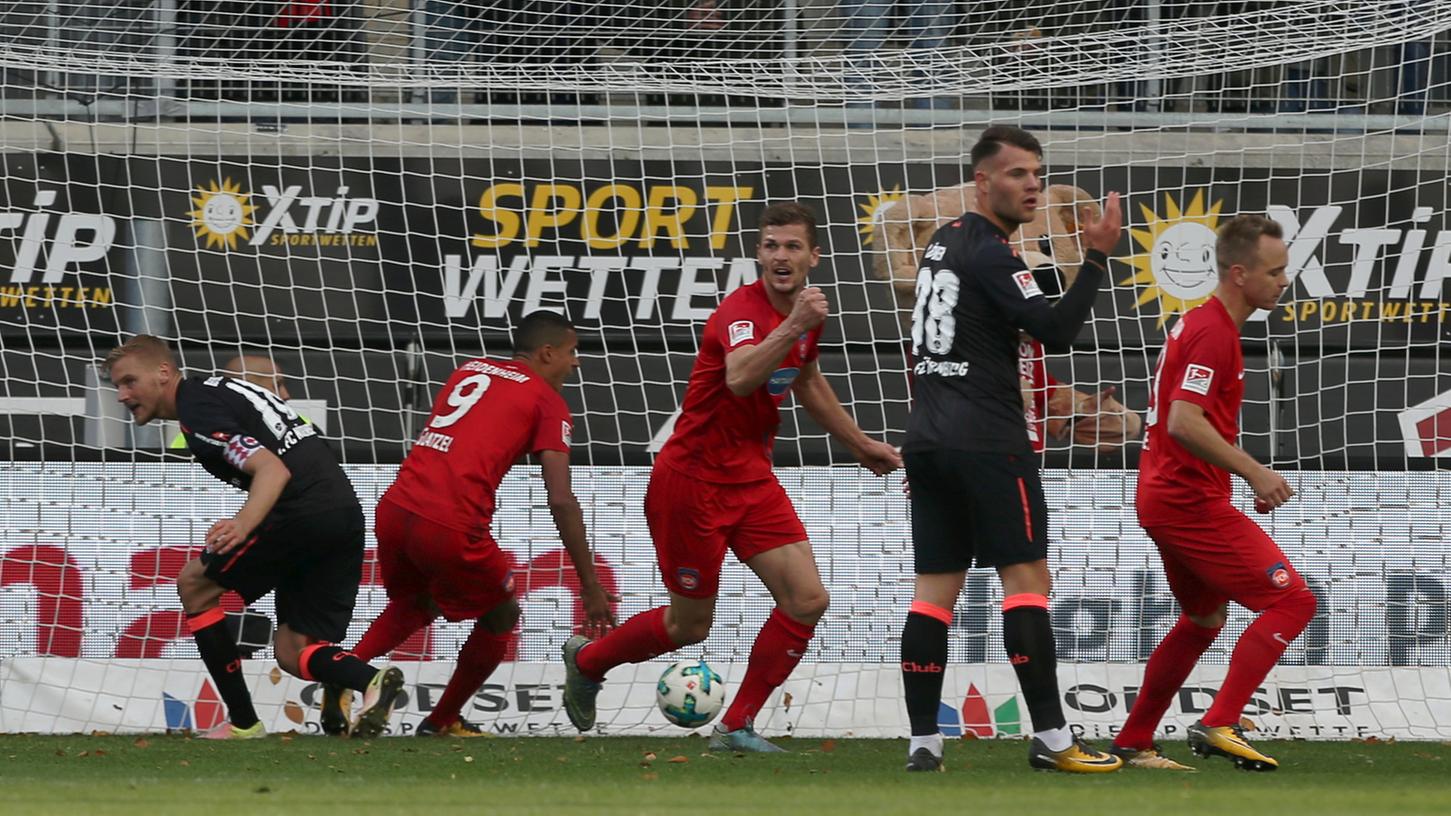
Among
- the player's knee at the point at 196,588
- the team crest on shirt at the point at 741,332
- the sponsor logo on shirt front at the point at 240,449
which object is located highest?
the team crest on shirt at the point at 741,332

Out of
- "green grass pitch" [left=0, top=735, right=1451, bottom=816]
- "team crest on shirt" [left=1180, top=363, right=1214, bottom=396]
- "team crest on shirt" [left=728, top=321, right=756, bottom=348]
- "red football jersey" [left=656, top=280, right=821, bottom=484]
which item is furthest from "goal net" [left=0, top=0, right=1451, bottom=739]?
"team crest on shirt" [left=1180, top=363, right=1214, bottom=396]

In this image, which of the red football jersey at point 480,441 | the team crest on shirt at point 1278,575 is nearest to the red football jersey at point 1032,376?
the team crest on shirt at point 1278,575

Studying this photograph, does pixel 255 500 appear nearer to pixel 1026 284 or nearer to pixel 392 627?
pixel 392 627

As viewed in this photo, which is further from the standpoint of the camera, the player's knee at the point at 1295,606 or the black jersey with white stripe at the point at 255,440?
the black jersey with white stripe at the point at 255,440

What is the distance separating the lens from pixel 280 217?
9.20 metres

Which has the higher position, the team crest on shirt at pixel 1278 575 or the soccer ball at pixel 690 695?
the team crest on shirt at pixel 1278 575

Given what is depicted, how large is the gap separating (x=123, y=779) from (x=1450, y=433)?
612 cm

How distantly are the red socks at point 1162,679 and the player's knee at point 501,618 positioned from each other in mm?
2382

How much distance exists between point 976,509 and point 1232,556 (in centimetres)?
93

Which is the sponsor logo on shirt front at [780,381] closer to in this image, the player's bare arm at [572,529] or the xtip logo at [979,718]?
the player's bare arm at [572,529]

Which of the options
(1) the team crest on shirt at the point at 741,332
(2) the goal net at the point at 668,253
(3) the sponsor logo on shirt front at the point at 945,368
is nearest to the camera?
(3) the sponsor logo on shirt front at the point at 945,368

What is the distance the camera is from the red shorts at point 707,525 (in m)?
6.41

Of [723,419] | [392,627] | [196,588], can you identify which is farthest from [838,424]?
[196,588]

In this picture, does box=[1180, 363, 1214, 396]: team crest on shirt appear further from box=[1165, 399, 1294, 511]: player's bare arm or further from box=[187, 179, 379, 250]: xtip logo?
box=[187, 179, 379, 250]: xtip logo
